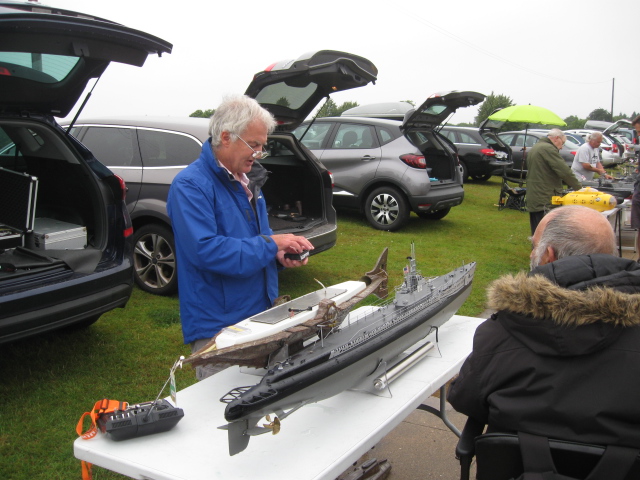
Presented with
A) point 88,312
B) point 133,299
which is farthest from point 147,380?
point 133,299

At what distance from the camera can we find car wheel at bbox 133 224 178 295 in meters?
5.37

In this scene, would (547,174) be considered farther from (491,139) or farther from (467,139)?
(491,139)

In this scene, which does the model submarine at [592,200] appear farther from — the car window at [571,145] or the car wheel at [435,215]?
the car window at [571,145]

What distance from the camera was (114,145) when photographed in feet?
19.1

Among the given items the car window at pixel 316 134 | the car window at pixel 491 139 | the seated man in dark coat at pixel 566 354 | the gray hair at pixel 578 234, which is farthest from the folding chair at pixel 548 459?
→ the car window at pixel 491 139

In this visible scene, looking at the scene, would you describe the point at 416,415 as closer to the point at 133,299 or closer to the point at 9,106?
the point at 133,299

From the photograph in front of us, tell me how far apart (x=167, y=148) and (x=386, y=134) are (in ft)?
14.6

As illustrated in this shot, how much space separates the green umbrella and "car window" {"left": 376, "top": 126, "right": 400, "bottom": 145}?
5.36 metres

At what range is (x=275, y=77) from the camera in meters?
4.66

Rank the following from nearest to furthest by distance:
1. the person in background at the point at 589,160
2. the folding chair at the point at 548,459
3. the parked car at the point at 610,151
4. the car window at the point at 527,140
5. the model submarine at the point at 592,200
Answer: the folding chair at the point at 548,459
the model submarine at the point at 592,200
the person in background at the point at 589,160
the car window at the point at 527,140
the parked car at the point at 610,151

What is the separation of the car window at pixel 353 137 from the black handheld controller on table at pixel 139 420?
7.69 metres

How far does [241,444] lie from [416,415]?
7.77 feet

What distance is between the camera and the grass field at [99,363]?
9.95 feet

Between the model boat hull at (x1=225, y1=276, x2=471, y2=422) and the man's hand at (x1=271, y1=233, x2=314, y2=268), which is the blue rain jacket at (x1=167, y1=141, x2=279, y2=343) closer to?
the man's hand at (x1=271, y1=233, x2=314, y2=268)
